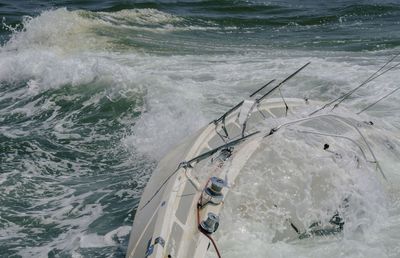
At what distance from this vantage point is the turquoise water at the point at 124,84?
6.47m

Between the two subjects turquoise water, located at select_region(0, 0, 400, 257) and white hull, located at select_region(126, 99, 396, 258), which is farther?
turquoise water, located at select_region(0, 0, 400, 257)

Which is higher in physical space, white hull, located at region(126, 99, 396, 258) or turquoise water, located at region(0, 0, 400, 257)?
white hull, located at region(126, 99, 396, 258)

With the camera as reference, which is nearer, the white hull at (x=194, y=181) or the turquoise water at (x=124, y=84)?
the white hull at (x=194, y=181)

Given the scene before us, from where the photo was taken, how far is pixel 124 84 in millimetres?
10938

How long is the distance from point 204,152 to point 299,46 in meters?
10.1

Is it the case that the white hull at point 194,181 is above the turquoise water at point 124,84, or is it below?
above

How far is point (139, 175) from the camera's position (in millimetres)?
7410

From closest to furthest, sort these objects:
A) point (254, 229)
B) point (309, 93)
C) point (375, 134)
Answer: point (254, 229) → point (375, 134) → point (309, 93)

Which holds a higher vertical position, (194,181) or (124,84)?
(194,181)

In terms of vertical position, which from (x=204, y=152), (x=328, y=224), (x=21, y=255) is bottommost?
(x=21, y=255)

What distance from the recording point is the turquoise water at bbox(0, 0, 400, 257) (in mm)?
6473

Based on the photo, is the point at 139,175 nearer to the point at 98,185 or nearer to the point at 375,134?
the point at 98,185

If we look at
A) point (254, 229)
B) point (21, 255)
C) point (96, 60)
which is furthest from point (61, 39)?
point (254, 229)

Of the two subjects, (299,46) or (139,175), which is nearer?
(139,175)
